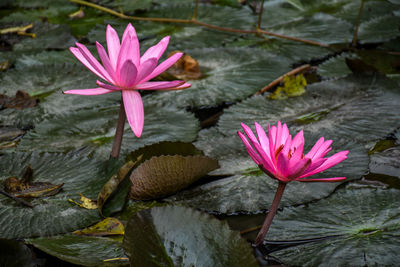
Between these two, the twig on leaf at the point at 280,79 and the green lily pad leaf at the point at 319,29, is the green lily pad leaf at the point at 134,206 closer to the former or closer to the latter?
the twig on leaf at the point at 280,79

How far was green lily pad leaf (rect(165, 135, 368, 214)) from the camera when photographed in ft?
3.34

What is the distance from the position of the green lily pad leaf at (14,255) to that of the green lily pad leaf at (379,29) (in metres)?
1.96

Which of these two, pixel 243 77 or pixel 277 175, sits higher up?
pixel 277 175

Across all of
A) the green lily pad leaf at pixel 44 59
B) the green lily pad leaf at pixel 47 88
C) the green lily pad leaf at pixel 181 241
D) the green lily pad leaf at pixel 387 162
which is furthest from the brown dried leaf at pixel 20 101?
the green lily pad leaf at pixel 387 162

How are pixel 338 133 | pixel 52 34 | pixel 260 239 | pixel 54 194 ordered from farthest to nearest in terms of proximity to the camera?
1. pixel 52 34
2. pixel 338 133
3. pixel 54 194
4. pixel 260 239

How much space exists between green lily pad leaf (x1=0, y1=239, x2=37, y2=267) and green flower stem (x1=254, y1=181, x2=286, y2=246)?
17.7 inches

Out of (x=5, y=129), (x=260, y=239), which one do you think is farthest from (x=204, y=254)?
(x=5, y=129)

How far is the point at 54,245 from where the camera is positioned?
0.85 meters

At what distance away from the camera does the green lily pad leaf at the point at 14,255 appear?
0.78m

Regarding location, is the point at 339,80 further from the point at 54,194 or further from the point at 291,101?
the point at 54,194

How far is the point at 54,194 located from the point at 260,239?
521 mm

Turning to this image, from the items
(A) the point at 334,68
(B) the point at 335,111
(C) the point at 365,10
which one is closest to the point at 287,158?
(B) the point at 335,111

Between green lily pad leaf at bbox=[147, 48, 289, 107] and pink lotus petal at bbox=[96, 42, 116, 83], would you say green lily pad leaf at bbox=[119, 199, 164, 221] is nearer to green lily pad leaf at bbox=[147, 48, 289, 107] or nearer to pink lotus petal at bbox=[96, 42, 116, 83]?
pink lotus petal at bbox=[96, 42, 116, 83]

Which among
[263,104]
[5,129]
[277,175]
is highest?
[277,175]
